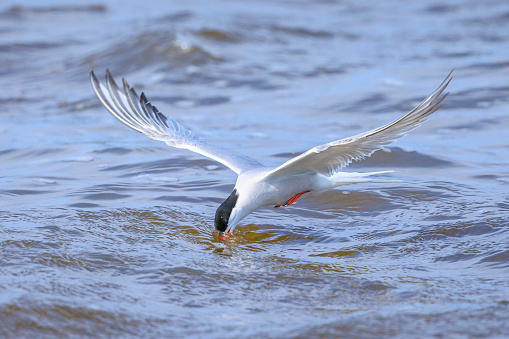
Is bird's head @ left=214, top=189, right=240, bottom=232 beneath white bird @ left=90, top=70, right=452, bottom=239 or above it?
beneath

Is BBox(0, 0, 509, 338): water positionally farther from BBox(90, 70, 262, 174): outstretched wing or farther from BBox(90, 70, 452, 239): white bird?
BBox(90, 70, 262, 174): outstretched wing

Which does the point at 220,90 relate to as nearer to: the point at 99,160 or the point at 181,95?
the point at 181,95

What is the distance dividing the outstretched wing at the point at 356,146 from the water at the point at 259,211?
570 millimetres

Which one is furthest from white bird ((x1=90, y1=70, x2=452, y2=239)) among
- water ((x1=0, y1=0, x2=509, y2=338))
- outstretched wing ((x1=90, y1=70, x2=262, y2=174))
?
water ((x1=0, y1=0, x2=509, y2=338))

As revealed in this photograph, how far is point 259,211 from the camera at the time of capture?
21.1ft

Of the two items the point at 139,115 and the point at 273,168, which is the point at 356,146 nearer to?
the point at 273,168

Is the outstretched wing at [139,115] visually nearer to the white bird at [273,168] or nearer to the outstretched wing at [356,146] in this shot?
the white bird at [273,168]

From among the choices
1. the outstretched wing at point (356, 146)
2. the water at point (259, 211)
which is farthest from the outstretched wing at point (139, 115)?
the outstretched wing at point (356, 146)

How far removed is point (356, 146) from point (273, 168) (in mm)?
703

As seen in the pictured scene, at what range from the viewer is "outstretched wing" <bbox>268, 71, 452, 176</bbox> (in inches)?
175

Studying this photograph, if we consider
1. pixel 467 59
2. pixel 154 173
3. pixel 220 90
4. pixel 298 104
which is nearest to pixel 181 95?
pixel 220 90

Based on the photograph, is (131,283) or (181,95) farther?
(181,95)

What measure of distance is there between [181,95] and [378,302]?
300 inches

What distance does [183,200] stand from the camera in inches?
254
